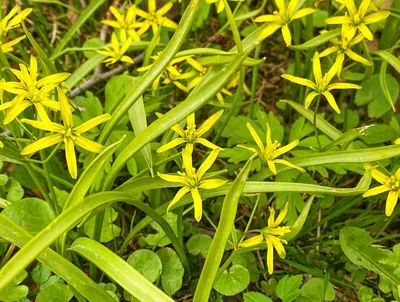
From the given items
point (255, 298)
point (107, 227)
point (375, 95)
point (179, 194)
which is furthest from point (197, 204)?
point (375, 95)

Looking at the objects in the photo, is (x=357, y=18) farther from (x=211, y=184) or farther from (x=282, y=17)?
(x=211, y=184)

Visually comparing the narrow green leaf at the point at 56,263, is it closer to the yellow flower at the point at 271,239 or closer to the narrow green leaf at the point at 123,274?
Result: the narrow green leaf at the point at 123,274

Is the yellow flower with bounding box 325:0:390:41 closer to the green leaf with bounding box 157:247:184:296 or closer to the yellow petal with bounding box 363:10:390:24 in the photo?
the yellow petal with bounding box 363:10:390:24

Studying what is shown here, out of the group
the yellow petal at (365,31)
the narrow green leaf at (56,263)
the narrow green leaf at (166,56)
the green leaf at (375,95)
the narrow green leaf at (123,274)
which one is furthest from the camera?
the green leaf at (375,95)

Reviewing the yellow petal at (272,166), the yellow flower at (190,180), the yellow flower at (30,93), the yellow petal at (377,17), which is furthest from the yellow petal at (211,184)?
the yellow petal at (377,17)

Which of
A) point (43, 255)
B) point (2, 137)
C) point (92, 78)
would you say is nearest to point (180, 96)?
point (92, 78)

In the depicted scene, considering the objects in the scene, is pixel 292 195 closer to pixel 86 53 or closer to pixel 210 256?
pixel 210 256
